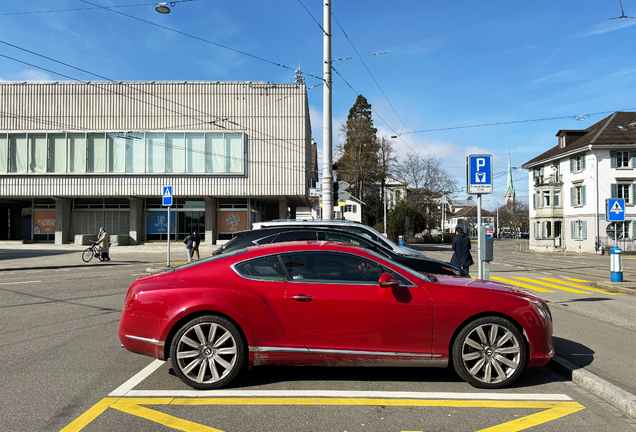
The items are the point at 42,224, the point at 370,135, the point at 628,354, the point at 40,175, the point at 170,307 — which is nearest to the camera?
the point at 170,307

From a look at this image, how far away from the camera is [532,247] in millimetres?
43656

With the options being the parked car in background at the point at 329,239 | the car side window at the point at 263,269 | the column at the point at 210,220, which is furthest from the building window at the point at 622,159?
the car side window at the point at 263,269

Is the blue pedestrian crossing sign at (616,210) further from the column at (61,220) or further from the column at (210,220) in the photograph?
the column at (61,220)

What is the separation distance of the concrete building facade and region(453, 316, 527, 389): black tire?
29.7m

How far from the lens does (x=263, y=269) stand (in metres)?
4.62

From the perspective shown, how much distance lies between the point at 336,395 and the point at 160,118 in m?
32.7

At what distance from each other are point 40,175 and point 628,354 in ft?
122

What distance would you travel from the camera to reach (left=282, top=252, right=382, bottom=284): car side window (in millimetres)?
4547

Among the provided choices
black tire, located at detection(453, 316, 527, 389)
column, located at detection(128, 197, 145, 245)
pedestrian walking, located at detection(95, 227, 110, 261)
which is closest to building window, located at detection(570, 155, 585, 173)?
column, located at detection(128, 197, 145, 245)

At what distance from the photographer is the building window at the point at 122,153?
33.4 meters

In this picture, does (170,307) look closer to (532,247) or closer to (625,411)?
(625,411)

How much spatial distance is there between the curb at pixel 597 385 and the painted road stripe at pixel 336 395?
312mm

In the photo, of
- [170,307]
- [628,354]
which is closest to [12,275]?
[170,307]

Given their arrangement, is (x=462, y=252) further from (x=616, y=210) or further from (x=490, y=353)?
(x=616, y=210)
